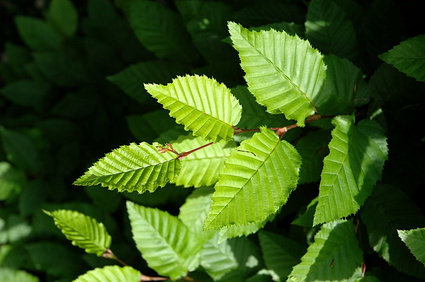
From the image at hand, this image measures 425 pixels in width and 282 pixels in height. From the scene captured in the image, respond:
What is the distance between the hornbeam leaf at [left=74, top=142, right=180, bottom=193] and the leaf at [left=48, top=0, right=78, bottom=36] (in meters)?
1.57

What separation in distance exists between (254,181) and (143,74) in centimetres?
77

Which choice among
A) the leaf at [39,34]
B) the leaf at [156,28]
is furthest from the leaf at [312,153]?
the leaf at [39,34]

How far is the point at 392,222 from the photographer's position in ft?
3.05

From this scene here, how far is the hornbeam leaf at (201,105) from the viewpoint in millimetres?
697

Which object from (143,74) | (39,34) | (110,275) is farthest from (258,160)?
(39,34)

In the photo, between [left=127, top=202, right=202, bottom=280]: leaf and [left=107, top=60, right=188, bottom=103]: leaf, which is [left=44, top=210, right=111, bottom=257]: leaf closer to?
[left=127, top=202, right=202, bottom=280]: leaf

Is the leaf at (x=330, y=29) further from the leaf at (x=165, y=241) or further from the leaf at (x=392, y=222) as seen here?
the leaf at (x=165, y=241)

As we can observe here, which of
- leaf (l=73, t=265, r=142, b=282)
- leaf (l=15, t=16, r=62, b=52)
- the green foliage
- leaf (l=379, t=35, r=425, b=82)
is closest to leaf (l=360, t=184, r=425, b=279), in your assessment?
the green foliage

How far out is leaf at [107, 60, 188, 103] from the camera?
4.33 feet

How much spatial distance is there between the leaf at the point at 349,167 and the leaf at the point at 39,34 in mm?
1674

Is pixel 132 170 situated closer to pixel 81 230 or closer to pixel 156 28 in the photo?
pixel 81 230

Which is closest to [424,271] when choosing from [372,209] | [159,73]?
[372,209]

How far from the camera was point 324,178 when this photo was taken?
29.4 inches

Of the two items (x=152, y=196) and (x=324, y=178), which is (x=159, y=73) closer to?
(x=152, y=196)
